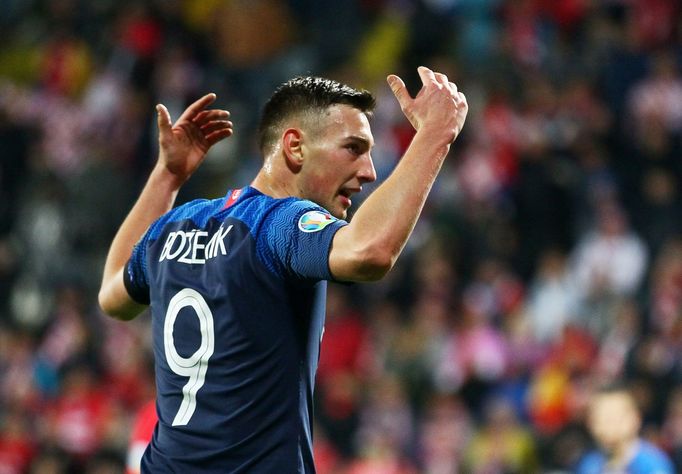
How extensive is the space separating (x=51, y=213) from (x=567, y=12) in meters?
5.67

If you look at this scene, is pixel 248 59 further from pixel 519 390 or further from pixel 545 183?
pixel 519 390

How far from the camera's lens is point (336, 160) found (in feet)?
11.1

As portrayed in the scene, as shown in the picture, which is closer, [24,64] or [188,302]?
[188,302]

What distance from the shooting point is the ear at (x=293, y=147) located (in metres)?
3.42

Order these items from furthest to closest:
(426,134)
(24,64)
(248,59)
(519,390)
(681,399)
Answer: (24,64)
(248,59)
(519,390)
(681,399)
(426,134)

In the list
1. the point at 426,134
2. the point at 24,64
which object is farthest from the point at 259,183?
the point at 24,64

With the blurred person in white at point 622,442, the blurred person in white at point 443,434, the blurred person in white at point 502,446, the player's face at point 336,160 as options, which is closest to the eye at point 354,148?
the player's face at point 336,160

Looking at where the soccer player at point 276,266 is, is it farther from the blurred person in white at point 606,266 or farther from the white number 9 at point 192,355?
the blurred person in white at point 606,266

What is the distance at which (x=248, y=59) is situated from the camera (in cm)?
1368

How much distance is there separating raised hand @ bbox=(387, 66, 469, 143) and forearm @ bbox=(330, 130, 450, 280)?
0.13 meters

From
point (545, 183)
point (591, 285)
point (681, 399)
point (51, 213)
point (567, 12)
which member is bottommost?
point (681, 399)

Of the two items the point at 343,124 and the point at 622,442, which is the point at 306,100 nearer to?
the point at 343,124

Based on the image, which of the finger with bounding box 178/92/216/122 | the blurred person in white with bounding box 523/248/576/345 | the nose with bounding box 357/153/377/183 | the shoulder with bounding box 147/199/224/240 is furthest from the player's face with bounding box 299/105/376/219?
the blurred person in white with bounding box 523/248/576/345

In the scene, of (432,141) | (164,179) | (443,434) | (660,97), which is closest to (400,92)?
(432,141)
